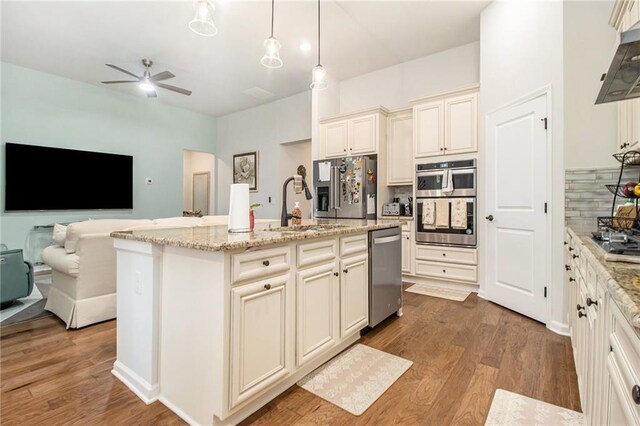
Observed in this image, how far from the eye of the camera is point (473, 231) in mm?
3572

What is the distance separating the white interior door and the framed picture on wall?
4578 mm

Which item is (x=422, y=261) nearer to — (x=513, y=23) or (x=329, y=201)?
(x=329, y=201)

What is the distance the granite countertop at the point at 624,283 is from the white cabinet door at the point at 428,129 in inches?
116

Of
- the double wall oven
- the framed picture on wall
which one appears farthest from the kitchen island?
the framed picture on wall

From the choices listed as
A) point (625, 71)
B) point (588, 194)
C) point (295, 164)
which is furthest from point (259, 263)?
point (295, 164)

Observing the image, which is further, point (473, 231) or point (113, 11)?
point (473, 231)

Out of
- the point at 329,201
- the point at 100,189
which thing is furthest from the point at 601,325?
the point at 100,189

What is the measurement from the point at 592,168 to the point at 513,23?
163 cm

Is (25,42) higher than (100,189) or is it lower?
higher

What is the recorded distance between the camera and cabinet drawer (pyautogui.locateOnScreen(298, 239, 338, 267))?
1778 mm

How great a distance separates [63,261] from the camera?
2.65 metres

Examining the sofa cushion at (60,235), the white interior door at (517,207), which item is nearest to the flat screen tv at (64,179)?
the sofa cushion at (60,235)

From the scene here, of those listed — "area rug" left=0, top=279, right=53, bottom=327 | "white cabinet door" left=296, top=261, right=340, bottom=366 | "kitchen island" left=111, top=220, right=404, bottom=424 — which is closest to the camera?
"kitchen island" left=111, top=220, right=404, bottom=424

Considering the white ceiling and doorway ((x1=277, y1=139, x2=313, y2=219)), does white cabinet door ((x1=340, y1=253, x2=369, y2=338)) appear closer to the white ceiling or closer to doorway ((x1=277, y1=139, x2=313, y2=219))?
the white ceiling
